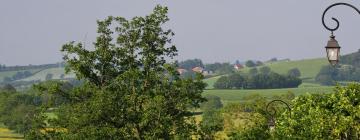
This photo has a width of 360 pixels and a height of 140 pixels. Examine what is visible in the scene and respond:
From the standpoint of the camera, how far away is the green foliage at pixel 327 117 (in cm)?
2392

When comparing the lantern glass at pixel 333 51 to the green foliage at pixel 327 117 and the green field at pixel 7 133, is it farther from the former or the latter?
the green field at pixel 7 133

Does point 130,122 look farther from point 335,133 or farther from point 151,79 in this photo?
point 335,133

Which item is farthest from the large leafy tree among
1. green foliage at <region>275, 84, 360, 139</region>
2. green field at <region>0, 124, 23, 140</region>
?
green field at <region>0, 124, 23, 140</region>

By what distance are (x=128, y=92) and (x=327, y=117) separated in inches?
522

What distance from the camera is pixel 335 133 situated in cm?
2402

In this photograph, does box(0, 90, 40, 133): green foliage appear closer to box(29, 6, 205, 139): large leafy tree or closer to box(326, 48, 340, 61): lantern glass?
box(29, 6, 205, 139): large leafy tree

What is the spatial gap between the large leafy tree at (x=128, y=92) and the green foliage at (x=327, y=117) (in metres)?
8.59

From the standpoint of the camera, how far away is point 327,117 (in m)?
24.2

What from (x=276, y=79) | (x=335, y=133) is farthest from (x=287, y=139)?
(x=276, y=79)

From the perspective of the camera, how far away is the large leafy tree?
32.7 metres

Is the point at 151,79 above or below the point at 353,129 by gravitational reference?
above

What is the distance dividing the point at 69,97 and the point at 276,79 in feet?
552

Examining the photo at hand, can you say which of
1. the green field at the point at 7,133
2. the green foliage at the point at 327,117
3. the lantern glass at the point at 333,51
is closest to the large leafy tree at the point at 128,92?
the green foliage at the point at 327,117

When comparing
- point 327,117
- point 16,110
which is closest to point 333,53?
point 327,117
